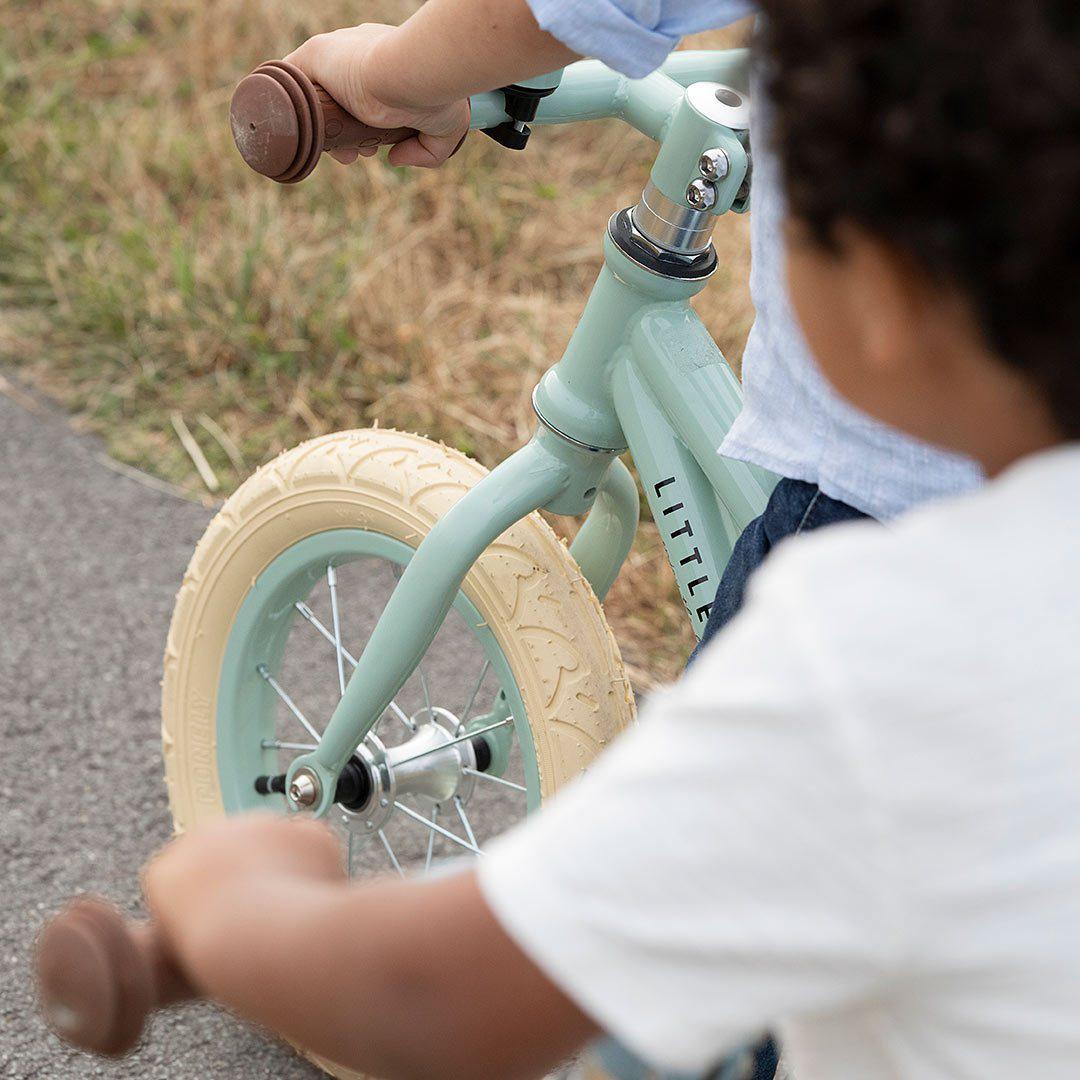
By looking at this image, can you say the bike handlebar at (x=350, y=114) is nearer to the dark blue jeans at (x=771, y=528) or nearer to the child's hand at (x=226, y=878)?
the dark blue jeans at (x=771, y=528)

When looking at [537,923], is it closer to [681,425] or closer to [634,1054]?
[634,1054]

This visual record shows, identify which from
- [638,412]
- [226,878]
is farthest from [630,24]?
[226,878]

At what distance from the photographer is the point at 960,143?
48 centimetres

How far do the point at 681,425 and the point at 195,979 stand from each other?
A: 0.67 metres

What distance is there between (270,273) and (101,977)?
8.24 feet

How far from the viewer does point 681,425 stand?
3.81 ft

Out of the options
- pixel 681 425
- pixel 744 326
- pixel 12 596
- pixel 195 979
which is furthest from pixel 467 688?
pixel 195 979

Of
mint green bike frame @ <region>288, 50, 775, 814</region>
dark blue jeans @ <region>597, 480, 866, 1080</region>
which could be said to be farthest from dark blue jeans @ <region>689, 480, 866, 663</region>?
mint green bike frame @ <region>288, 50, 775, 814</region>

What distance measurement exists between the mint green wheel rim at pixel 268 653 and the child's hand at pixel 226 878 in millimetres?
668

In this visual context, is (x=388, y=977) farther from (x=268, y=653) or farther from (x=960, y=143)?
(x=268, y=653)

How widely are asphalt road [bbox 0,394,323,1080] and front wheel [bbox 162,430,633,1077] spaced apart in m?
0.25

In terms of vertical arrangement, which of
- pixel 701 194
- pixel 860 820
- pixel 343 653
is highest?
Answer: pixel 860 820

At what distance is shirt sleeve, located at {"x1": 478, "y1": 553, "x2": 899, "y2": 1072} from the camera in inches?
19.3

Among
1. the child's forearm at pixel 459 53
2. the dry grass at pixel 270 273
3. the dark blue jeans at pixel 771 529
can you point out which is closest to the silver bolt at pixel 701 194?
the child's forearm at pixel 459 53
